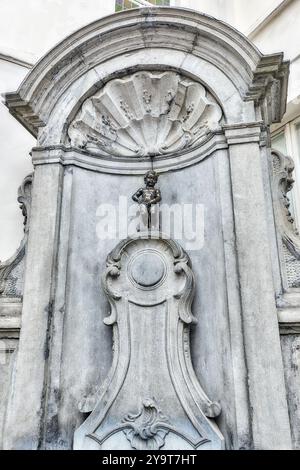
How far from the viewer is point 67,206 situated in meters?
3.77

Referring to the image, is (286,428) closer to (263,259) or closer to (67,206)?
(263,259)

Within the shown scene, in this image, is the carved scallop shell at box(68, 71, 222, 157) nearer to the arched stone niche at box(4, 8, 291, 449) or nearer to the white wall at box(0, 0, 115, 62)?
the arched stone niche at box(4, 8, 291, 449)

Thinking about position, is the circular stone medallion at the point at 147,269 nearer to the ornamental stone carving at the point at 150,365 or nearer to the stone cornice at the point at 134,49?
the ornamental stone carving at the point at 150,365

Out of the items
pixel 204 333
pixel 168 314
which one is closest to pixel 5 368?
pixel 168 314

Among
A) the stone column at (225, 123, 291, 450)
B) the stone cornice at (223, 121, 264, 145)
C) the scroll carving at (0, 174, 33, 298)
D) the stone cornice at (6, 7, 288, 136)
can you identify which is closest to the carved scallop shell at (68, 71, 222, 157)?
the stone cornice at (6, 7, 288, 136)

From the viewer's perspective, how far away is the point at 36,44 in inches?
239

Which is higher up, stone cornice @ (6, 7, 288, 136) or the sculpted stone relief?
stone cornice @ (6, 7, 288, 136)

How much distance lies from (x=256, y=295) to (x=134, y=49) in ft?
8.49

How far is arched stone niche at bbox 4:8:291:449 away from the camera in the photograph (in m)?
3.02

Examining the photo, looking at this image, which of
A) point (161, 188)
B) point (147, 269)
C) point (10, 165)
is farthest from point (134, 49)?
point (10, 165)

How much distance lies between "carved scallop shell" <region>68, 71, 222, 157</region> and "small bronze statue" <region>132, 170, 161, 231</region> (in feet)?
1.54

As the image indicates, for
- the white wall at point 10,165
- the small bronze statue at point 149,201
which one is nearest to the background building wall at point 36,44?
the white wall at point 10,165

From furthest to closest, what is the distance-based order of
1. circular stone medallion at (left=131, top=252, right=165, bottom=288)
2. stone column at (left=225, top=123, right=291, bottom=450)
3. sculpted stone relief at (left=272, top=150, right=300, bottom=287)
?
circular stone medallion at (left=131, top=252, right=165, bottom=288) < sculpted stone relief at (left=272, top=150, right=300, bottom=287) < stone column at (left=225, top=123, right=291, bottom=450)
